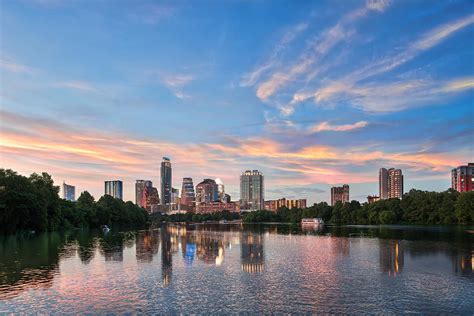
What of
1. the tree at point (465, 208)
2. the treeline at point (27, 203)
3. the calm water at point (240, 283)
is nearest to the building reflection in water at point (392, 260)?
the calm water at point (240, 283)

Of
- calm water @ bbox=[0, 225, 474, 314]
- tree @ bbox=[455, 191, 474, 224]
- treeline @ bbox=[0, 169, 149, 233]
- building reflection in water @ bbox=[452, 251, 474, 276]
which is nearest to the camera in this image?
calm water @ bbox=[0, 225, 474, 314]

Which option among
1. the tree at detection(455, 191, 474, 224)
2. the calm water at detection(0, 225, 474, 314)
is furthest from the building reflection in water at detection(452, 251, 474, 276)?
the tree at detection(455, 191, 474, 224)

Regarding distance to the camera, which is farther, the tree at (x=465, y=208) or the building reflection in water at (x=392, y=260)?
the tree at (x=465, y=208)

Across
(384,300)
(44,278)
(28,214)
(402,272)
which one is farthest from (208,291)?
(28,214)

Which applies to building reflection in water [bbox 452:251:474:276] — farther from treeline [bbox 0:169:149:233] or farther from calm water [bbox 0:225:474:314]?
treeline [bbox 0:169:149:233]

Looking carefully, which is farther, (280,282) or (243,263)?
(243,263)

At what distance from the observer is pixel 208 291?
108 feet

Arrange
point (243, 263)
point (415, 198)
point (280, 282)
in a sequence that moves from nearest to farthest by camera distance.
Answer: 1. point (280, 282)
2. point (243, 263)
3. point (415, 198)

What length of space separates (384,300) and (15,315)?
23.9m

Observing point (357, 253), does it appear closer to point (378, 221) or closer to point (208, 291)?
point (208, 291)

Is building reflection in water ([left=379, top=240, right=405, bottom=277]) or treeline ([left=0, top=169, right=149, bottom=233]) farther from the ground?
treeline ([left=0, top=169, right=149, bottom=233])

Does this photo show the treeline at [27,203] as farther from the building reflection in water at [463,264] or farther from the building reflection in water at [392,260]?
the building reflection in water at [463,264]

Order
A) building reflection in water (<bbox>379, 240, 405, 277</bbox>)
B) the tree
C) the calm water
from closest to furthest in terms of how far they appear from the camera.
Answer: the calm water → building reflection in water (<bbox>379, 240, 405, 277</bbox>) → the tree

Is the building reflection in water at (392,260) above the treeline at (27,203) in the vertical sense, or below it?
below
